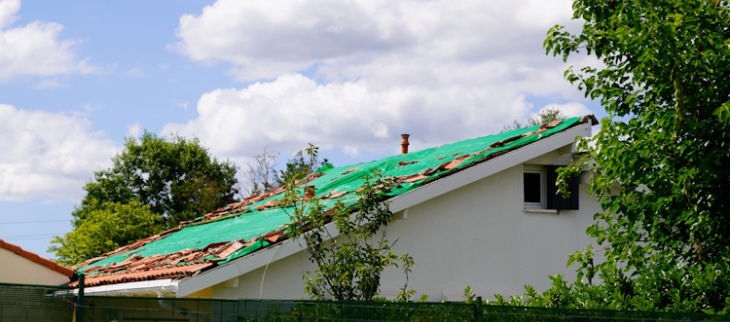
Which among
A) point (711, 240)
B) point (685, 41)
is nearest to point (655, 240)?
point (711, 240)

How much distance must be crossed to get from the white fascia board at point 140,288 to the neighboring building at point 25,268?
1.27 m

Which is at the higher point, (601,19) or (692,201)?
(601,19)

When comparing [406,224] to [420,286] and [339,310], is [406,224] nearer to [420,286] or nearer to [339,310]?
[420,286]

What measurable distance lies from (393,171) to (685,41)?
772cm

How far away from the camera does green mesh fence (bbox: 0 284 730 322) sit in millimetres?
7188

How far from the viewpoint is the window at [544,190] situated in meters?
14.3

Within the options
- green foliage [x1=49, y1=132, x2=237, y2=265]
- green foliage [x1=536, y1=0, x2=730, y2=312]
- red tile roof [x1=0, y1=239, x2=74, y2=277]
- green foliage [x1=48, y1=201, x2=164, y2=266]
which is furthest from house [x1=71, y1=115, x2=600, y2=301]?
green foliage [x1=49, y1=132, x2=237, y2=265]

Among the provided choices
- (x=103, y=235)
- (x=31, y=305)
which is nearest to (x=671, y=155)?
(x=31, y=305)

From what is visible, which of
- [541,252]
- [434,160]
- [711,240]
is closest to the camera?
[711,240]

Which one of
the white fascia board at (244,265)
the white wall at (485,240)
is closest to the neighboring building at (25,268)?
the white fascia board at (244,265)

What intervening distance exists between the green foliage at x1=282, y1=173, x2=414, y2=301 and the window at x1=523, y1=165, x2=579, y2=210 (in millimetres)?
3587

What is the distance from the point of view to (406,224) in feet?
43.2

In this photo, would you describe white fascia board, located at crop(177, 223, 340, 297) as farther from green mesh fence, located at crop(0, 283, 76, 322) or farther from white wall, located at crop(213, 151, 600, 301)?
green mesh fence, located at crop(0, 283, 76, 322)

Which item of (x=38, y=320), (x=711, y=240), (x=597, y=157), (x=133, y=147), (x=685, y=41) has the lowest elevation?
(x=38, y=320)
